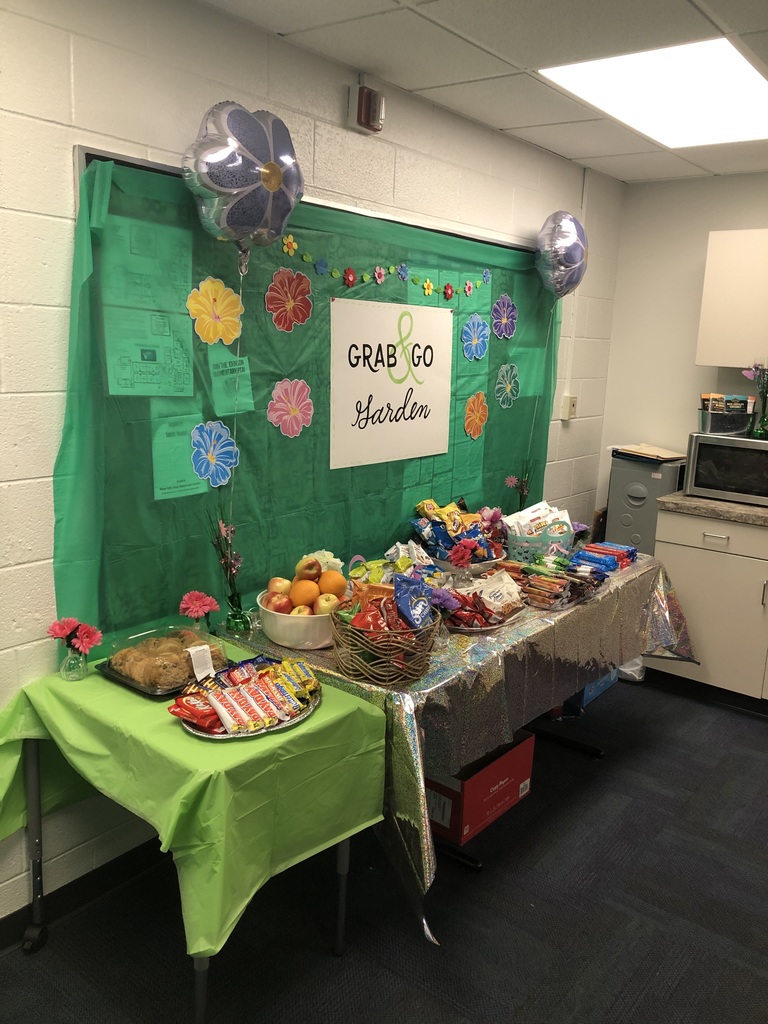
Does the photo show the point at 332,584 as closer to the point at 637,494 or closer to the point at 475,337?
the point at 475,337

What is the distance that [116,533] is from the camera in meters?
2.06

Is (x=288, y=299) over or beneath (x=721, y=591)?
over

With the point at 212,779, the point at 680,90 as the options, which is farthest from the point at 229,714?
the point at 680,90

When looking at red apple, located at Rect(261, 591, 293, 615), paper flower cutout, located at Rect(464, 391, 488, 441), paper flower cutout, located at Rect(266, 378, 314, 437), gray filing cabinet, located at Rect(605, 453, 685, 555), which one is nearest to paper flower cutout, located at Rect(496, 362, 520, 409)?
paper flower cutout, located at Rect(464, 391, 488, 441)

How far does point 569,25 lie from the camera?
202 centimetres

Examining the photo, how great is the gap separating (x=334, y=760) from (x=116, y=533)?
0.81 meters

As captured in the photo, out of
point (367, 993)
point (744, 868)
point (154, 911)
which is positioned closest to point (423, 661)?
point (367, 993)

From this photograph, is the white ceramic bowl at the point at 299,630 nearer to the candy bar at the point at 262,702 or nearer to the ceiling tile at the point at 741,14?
the candy bar at the point at 262,702

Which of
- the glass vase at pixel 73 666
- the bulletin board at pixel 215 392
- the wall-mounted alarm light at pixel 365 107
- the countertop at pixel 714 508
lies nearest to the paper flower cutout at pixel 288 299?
the bulletin board at pixel 215 392

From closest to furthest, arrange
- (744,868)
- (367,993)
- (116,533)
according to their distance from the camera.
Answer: (367,993) < (116,533) < (744,868)

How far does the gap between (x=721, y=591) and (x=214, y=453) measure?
2.35 metres

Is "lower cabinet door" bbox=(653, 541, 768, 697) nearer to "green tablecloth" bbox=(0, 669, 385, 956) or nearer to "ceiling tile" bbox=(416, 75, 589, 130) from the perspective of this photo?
"ceiling tile" bbox=(416, 75, 589, 130)

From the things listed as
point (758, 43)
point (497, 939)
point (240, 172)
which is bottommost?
point (497, 939)

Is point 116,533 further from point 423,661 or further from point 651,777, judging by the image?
point 651,777
